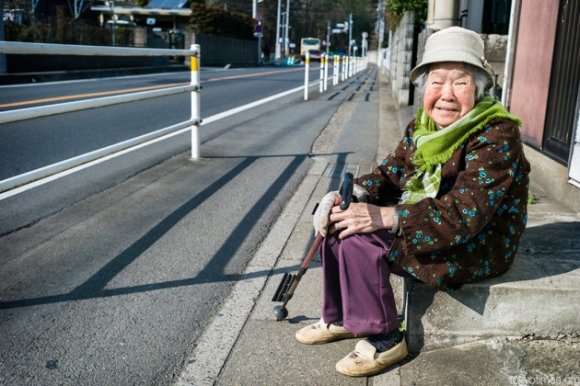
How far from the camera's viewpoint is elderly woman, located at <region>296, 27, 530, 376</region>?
240 centimetres

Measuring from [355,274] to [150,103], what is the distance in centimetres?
1017

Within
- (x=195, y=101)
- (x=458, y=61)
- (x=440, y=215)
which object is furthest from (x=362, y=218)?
(x=195, y=101)

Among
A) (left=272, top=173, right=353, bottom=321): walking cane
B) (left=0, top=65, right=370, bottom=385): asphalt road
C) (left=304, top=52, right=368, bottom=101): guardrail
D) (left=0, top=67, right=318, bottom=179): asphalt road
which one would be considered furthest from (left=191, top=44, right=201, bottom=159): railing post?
(left=304, top=52, right=368, bottom=101): guardrail

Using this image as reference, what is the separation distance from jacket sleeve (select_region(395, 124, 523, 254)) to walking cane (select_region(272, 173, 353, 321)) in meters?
0.22

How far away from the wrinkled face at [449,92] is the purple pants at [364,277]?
543 mm

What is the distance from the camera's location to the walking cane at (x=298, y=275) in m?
2.46

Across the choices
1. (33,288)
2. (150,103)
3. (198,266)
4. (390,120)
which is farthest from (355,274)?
(150,103)

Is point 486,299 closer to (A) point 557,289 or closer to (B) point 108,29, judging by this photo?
(A) point 557,289

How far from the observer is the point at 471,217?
7.77ft

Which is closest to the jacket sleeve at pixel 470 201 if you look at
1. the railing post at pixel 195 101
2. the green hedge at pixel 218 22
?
the railing post at pixel 195 101

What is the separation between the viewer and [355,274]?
8.39 feet

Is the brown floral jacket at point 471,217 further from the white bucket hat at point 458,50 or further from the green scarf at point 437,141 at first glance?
the white bucket hat at point 458,50

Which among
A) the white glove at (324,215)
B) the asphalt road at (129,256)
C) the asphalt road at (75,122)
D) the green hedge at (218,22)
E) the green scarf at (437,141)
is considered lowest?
the asphalt road at (129,256)

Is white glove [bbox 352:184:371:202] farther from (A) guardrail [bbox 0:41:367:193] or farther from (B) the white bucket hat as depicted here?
(A) guardrail [bbox 0:41:367:193]
